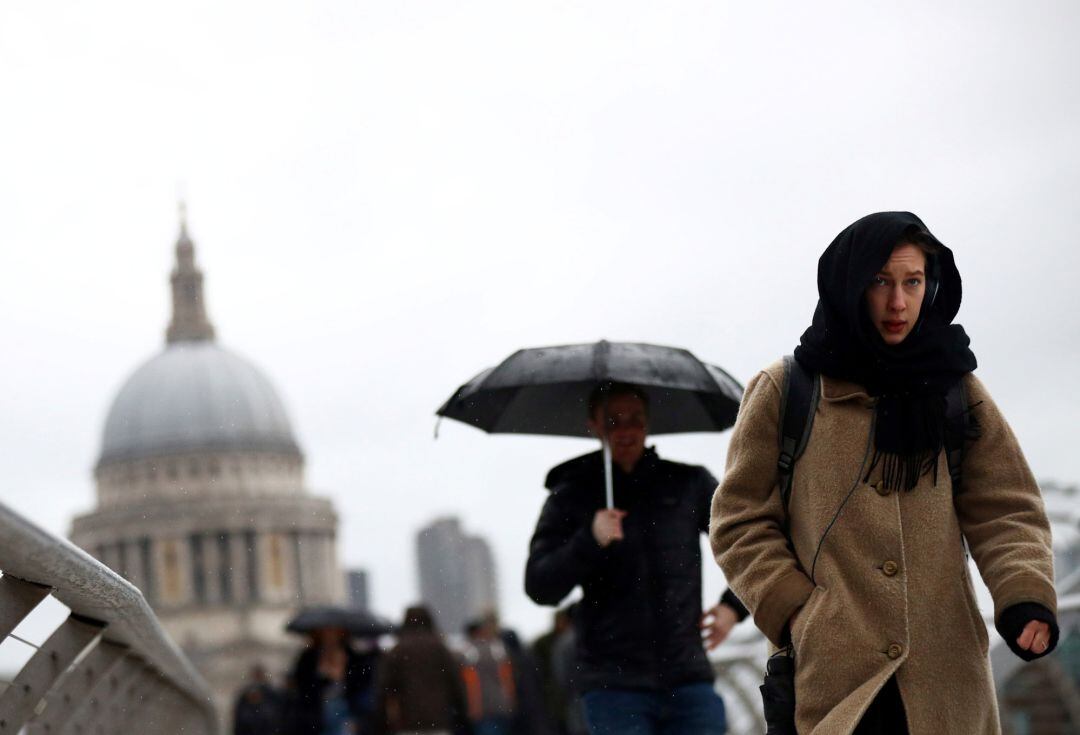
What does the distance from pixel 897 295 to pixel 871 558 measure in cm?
36

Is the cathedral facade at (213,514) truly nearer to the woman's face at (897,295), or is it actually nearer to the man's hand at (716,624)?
the man's hand at (716,624)

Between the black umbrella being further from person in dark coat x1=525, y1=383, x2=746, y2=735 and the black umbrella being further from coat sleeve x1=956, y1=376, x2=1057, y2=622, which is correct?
coat sleeve x1=956, y1=376, x2=1057, y2=622

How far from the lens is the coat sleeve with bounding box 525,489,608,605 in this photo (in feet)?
16.0

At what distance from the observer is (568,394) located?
596cm

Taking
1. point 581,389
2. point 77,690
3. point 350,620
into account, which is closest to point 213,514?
point 350,620

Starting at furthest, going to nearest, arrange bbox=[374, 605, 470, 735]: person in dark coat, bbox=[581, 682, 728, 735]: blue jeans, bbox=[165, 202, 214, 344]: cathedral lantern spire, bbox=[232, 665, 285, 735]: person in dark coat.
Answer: bbox=[165, 202, 214, 344]: cathedral lantern spire < bbox=[232, 665, 285, 735]: person in dark coat < bbox=[374, 605, 470, 735]: person in dark coat < bbox=[581, 682, 728, 735]: blue jeans

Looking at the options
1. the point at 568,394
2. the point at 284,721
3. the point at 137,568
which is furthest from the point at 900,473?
the point at 137,568

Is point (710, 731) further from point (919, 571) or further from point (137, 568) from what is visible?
point (137, 568)

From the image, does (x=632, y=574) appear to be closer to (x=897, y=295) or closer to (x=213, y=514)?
(x=897, y=295)

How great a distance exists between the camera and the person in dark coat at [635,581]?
4.78 meters

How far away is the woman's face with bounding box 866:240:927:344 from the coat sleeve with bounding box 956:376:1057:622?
0.17 meters

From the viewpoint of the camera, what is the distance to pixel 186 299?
117188mm

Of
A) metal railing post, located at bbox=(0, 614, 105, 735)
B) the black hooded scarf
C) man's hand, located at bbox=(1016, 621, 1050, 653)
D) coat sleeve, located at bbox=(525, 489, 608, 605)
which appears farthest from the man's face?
man's hand, located at bbox=(1016, 621, 1050, 653)

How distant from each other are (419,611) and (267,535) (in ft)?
307
